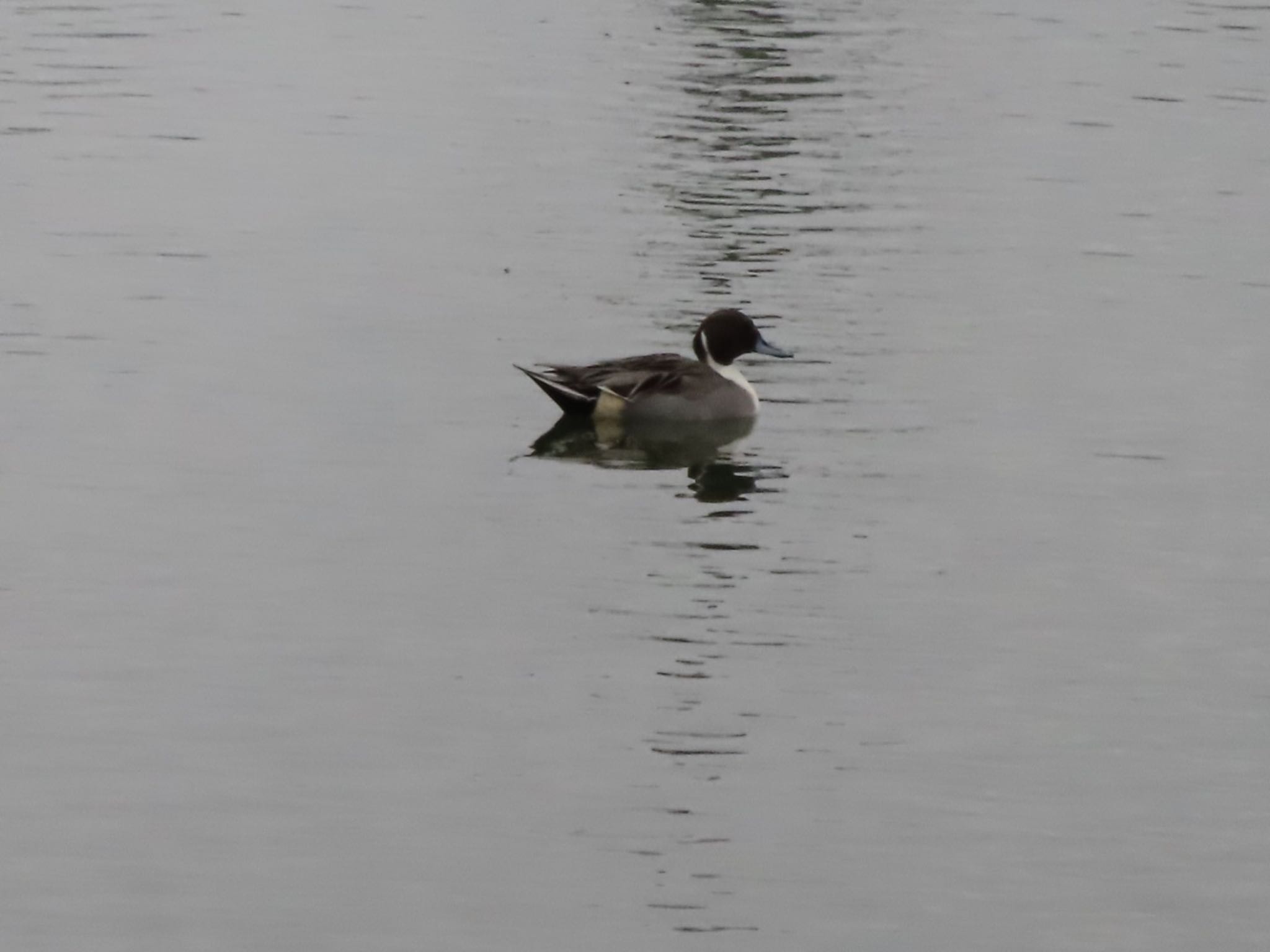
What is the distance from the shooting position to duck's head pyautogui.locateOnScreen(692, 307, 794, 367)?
17.8 metres

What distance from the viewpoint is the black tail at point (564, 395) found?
56.1 feet

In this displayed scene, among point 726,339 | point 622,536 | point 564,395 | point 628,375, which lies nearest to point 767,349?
point 726,339

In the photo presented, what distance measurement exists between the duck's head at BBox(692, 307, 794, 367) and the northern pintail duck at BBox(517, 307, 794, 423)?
0.23ft

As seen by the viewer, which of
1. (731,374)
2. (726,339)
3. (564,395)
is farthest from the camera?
(726,339)

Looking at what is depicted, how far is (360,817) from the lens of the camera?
415 inches

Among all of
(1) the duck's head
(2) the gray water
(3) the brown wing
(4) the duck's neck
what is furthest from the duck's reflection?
(1) the duck's head

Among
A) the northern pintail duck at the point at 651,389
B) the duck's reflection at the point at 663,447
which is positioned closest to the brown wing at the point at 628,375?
the northern pintail duck at the point at 651,389

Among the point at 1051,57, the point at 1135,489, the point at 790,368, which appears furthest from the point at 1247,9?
the point at 1135,489

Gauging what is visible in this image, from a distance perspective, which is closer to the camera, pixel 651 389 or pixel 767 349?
pixel 651 389

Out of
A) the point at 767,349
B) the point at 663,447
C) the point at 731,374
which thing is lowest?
the point at 663,447

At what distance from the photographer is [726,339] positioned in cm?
1777

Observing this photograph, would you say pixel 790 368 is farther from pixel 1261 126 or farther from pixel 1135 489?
pixel 1261 126

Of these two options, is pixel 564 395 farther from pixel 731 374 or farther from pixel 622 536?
pixel 622 536

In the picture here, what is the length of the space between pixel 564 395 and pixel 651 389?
57 cm
